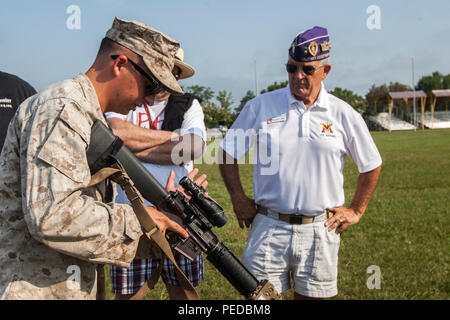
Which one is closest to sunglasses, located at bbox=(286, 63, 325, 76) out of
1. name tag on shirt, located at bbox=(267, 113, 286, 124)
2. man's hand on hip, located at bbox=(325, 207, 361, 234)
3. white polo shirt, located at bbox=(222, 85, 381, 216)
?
white polo shirt, located at bbox=(222, 85, 381, 216)

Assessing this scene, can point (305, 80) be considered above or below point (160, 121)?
above

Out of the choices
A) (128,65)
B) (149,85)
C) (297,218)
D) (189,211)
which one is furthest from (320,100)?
(128,65)

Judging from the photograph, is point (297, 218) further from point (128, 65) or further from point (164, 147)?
point (128, 65)

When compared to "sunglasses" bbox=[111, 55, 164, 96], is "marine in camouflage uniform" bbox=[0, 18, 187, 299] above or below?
below

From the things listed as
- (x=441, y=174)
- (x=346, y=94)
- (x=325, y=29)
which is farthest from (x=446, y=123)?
(x=325, y=29)

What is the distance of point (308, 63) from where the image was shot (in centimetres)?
362

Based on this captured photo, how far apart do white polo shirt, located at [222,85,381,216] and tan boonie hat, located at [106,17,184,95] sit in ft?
5.20

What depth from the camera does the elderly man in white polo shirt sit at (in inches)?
142

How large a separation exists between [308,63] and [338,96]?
10217cm

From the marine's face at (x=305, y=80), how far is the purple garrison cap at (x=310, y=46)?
0.05 m
